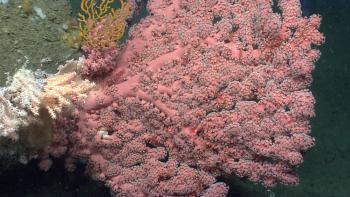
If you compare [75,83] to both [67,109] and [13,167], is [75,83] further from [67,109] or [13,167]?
[13,167]

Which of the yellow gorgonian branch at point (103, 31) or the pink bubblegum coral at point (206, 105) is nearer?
the pink bubblegum coral at point (206, 105)

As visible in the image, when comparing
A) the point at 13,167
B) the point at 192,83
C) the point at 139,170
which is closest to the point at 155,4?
the point at 192,83

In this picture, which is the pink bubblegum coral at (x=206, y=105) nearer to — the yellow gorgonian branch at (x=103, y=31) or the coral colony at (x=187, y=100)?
the coral colony at (x=187, y=100)

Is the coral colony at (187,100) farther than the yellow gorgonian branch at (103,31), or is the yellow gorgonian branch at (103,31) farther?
the yellow gorgonian branch at (103,31)

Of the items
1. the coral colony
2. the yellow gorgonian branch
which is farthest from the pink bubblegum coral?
the yellow gorgonian branch

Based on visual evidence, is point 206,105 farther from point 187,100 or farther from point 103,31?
point 103,31

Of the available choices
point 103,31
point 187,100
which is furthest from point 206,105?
point 103,31

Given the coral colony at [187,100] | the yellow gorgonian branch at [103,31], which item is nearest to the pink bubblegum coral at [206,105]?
the coral colony at [187,100]
